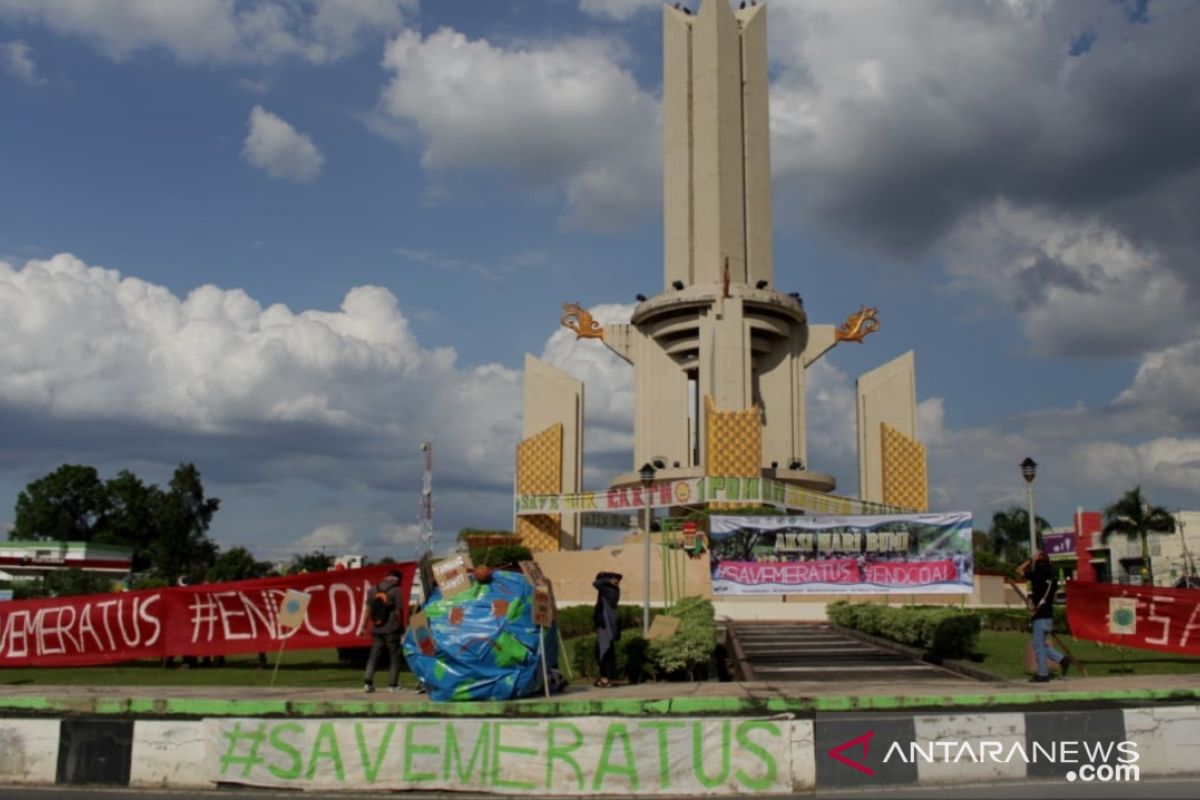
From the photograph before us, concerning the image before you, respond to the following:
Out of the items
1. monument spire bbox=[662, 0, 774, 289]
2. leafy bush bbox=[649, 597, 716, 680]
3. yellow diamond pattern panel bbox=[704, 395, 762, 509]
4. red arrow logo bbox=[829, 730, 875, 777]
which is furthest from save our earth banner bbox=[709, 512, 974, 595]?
monument spire bbox=[662, 0, 774, 289]

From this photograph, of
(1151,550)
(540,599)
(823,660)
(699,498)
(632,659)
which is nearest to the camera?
(540,599)

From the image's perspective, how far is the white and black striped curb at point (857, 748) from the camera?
785 centimetres

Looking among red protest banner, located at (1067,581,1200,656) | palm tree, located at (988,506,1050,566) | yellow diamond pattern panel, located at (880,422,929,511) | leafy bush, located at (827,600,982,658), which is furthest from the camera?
palm tree, located at (988,506,1050,566)

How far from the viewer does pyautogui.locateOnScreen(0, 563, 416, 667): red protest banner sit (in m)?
15.1

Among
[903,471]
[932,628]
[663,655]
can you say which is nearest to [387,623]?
[663,655]

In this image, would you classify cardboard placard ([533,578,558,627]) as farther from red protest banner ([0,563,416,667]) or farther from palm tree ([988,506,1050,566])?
palm tree ([988,506,1050,566])

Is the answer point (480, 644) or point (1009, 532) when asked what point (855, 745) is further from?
point (1009, 532)

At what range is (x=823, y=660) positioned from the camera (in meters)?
16.6

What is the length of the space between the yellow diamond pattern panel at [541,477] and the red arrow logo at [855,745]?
4189cm

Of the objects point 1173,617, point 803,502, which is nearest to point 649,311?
point 803,502

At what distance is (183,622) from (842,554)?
11.8 meters

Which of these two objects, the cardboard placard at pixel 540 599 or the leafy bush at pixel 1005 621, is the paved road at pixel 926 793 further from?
the leafy bush at pixel 1005 621

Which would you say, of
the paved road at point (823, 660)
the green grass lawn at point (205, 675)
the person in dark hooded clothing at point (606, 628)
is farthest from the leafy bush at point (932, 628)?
the green grass lawn at point (205, 675)

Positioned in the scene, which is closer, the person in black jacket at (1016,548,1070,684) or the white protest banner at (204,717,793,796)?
the white protest banner at (204,717,793,796)
